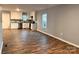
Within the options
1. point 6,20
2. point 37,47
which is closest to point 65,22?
point 37,47

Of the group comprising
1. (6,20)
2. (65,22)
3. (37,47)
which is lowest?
(37,47)

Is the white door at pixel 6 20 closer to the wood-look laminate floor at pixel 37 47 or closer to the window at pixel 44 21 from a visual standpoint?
the window at pixel 44 21

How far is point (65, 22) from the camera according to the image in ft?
24.2

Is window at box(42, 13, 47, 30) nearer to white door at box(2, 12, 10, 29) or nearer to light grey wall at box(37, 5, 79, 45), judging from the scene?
light grey wall at box(37, 5, 79, 45)

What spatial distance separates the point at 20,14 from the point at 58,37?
923 cm

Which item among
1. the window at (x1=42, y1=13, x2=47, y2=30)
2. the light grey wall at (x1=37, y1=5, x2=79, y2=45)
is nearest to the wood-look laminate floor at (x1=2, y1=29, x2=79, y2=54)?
the light grey wall at (x1=37, y1=5, x2=79, y2=45)

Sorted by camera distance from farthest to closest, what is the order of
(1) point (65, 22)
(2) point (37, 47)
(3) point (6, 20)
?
(3) point (6, 20) < (1) point (65, 22) < (2) point (37, 47)

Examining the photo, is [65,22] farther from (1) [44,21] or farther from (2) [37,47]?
(1) [44,21]

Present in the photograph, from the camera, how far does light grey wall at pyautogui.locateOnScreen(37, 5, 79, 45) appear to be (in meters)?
6.26

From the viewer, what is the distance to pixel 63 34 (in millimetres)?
7637

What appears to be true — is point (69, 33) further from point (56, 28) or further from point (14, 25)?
point (14, 25)

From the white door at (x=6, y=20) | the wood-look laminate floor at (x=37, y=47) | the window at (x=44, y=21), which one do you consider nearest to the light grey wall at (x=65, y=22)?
the wood-look laminate floor at (x=37, y=47)
